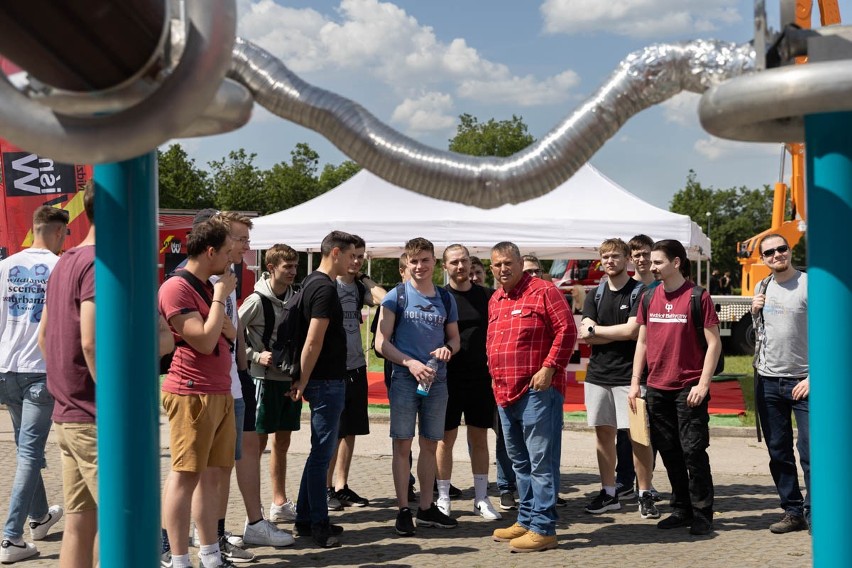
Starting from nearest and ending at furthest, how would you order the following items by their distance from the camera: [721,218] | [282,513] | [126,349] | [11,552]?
[126,349], [11,552], [282,513], [721,218]

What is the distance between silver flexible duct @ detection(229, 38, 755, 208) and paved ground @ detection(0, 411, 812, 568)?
4.85 meters

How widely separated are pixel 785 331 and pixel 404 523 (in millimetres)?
2965

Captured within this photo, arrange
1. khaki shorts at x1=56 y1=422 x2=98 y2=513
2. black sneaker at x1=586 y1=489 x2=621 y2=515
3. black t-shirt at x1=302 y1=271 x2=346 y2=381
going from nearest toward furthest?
khaki shorts at x1=56 y1=422 x2=98 y2=513 → black t-shirt at x1=302 y1=271 x2=346 y2=381 → black sneaker at x1=586 y1=489 x2=621 y2=515

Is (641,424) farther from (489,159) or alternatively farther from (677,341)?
(489,159)

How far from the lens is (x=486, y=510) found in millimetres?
7137

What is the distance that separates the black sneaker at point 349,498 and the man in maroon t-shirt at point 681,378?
7.71 ft

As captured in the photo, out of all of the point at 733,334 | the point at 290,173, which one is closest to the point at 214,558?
the point at 733,334

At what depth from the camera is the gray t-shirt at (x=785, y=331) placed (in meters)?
6.39

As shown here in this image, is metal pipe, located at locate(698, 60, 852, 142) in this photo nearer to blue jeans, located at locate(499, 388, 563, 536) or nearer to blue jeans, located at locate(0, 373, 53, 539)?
blue jeans, located at locate(499, 388, 563, 536)

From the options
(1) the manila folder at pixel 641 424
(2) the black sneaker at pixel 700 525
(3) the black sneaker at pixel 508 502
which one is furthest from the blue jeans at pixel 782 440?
(3) the black sneaker at pixel 508 502

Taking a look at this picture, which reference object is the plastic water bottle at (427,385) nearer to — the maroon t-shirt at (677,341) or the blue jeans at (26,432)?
the maroon t-shirt at (677,341)

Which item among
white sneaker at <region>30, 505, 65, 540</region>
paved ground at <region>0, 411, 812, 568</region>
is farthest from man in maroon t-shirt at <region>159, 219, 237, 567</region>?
white sneaker at <region>30, 505, 65, 540</region>

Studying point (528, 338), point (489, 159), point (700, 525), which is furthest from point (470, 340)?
point (489, 159)

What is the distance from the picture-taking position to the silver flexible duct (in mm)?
1408
